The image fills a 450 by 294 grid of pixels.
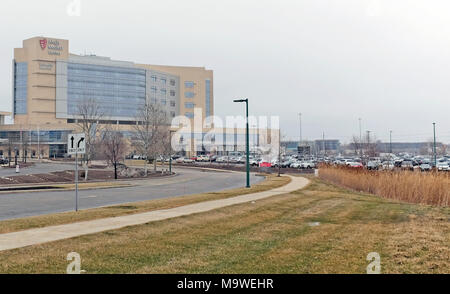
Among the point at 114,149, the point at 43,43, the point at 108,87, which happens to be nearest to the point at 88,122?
the point at 114,149

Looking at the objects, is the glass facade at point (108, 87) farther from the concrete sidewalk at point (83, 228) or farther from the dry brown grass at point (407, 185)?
the concrete sidewalk at point (83, 228)

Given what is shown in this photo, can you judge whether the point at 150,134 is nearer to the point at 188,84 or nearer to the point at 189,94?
the point at 189,94

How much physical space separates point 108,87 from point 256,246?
119536 millimetres

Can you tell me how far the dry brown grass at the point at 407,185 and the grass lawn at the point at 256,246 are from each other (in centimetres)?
598

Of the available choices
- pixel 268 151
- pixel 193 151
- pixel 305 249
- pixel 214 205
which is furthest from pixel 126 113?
pixel 305 249

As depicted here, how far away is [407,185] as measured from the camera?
70.8 ft

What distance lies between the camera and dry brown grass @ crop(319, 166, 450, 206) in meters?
19.5

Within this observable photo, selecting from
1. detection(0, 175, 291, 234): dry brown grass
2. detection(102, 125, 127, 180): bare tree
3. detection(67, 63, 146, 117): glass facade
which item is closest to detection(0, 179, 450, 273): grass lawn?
detection(0, 175, 291, 234): dry brown grass

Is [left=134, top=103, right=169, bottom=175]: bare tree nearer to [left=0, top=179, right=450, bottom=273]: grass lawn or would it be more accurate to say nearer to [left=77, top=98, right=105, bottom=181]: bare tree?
[left=77, top=98, right=105, bottom=181]: bare tree

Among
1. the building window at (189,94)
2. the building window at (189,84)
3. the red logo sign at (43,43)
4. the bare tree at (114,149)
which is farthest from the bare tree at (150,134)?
the building window at (189,84)

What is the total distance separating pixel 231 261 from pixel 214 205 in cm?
885

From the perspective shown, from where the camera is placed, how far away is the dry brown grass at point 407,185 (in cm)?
1948

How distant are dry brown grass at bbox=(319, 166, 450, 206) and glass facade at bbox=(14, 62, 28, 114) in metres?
104
